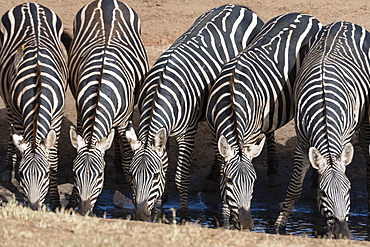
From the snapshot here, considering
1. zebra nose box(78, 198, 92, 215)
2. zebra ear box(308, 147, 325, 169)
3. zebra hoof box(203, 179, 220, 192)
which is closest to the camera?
zebra ear box(308, 147, 325, 169)

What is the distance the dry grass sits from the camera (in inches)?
236

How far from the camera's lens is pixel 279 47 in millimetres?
10594

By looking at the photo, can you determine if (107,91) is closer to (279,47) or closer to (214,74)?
(214,74)

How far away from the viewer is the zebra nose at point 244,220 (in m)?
8.14

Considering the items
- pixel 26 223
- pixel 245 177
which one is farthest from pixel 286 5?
pixel 26 223

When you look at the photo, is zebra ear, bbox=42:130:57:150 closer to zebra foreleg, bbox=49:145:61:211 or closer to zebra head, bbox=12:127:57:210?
zebra head, bbox=12:127:57:210

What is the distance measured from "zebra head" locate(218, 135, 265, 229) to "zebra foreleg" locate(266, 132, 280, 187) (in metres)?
2.79

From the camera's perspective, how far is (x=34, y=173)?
8781mm

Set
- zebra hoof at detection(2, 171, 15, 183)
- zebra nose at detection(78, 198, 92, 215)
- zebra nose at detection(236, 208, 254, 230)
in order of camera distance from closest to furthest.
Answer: zebra nose at detection(236, 208, 254, 230) → zebra nose at detection(78, 198, 92, 215) → zebra hoof at detection(2, 171, 15, 183)

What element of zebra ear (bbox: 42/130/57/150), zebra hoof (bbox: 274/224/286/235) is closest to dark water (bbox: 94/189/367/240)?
zebra hoof (bbox: 274/224/286/235)

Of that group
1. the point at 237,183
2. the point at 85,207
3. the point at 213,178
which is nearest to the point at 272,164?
the point at 213,178

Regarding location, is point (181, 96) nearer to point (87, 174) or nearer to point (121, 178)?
point (87, 174)

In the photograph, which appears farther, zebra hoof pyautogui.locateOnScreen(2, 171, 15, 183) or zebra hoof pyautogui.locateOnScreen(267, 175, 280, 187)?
zebra hoof pyautogui.locateOnScreen(2, 171, 15, 183)

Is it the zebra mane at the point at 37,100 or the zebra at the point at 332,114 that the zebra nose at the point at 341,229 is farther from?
the zebra mane at the point at 37,100
